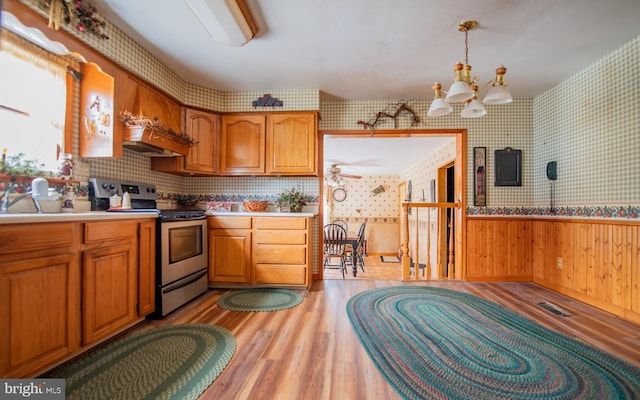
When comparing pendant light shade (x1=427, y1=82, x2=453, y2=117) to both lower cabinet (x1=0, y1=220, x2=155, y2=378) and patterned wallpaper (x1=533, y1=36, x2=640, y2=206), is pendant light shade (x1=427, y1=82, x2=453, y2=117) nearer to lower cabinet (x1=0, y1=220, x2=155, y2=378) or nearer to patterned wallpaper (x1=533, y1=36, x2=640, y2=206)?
patterned wallpaper (x1=533, y1=36, x2=640, y2=206)

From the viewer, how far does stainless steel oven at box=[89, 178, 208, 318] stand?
217cm

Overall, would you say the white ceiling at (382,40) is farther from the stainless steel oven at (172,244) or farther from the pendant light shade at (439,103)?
the stainless steel oven at (172,244)

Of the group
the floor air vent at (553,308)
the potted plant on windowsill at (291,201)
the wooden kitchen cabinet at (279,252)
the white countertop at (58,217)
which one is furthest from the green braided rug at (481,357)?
the white countertop at (58,217)

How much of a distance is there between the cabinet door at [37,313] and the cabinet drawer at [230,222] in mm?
1426

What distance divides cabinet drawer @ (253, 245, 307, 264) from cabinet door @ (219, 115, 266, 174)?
948 mm

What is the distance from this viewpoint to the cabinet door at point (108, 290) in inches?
62.3

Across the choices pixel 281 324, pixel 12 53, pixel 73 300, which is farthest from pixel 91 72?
pixel 281 324

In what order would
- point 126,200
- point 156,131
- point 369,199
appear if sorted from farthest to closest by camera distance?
point 369,199, point 156,131, point 126,200

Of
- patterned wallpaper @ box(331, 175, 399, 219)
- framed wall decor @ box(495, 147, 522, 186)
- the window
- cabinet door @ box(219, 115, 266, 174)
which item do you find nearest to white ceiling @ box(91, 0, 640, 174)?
cabinet door @ box(219, 115, 266, 174)

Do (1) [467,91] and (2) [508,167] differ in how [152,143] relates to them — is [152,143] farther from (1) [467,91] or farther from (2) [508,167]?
(2) [508,167]

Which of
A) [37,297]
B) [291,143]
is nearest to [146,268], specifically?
[37,297]

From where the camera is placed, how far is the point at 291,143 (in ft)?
10.5

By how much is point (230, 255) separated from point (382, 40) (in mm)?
2582

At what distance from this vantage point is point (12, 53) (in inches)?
67.9
